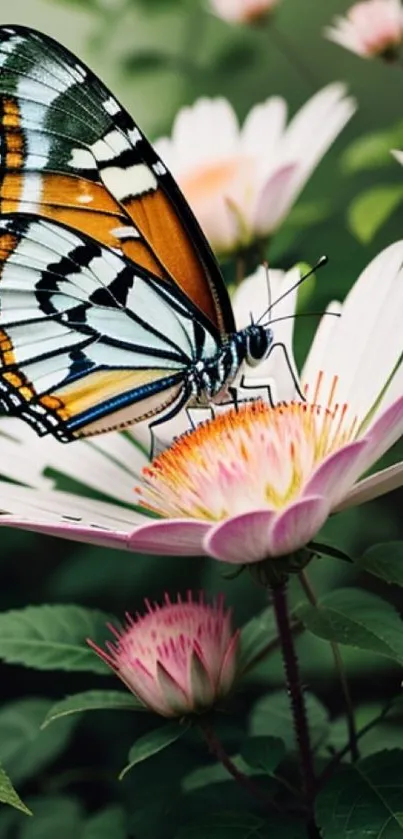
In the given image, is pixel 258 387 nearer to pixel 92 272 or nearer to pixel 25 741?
pixel 92 272

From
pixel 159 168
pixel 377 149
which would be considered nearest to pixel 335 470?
pixel 159 168

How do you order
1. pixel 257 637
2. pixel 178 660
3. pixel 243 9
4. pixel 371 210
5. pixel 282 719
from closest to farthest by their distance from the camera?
pixel 178 660, pixel 257 637, pixel 282 719, pixel 371 210, pixel 243 9

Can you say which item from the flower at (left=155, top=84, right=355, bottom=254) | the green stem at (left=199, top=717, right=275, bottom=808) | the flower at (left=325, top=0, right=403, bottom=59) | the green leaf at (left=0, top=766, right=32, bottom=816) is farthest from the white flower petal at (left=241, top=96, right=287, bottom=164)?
the green leaf at (left=0, top=766, right=32, bottom=816)

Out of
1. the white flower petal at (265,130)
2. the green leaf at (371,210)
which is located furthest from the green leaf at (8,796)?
the white flower petal at (265,130)

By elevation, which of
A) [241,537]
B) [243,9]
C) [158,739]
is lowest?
[158,739]

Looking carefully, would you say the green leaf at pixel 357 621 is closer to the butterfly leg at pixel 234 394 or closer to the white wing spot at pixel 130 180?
the butterfly leg at pixel 234 394
